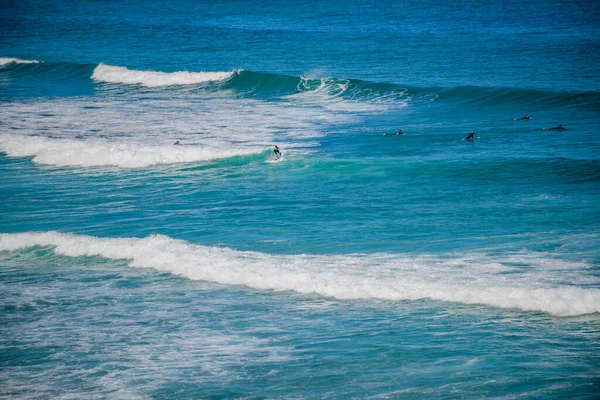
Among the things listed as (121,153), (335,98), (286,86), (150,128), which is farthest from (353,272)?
(286,86)

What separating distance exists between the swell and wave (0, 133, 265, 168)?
38.5 feet

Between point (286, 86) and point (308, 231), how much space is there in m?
23.2

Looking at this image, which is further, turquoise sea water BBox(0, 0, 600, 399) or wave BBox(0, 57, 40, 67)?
wave BBox(0, 57, 40, 67)

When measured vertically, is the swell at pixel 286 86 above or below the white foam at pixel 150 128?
above

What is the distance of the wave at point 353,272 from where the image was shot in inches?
497

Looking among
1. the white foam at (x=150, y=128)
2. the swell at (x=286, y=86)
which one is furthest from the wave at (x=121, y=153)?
the swell at (x=286, y=86)

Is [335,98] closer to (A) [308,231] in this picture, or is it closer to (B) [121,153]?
(B) [121,153]

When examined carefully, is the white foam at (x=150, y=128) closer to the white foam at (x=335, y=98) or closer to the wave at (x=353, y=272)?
the white foam at (x=335, y=98)

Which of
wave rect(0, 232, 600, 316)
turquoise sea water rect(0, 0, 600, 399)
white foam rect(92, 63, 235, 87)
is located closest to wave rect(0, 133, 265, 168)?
turquoise sea water rect(0, 0, 600, 399)

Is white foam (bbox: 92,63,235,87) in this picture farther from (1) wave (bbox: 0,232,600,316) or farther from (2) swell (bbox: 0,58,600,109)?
(1) wave (bbox: 0,232,600,316)

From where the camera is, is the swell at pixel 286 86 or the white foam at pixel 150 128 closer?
the white foam at pixel 150 128

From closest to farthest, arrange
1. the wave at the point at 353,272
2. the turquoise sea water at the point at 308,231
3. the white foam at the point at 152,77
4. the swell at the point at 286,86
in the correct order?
the turquoise sea water at the point at 308,231, the wave at the point at 353,272, the swell at the point at 286,86, the white foam at the point at 152,77

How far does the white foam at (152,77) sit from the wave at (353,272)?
1051 inches

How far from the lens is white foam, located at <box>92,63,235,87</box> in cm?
4291
